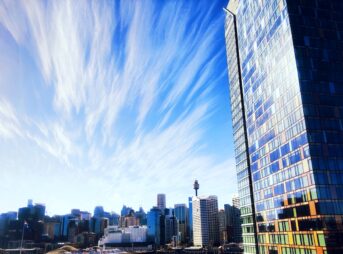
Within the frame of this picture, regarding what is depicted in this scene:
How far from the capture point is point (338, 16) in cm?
8588

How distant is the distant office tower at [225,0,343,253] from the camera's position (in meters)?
67.8

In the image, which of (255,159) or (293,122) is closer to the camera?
(293,122)

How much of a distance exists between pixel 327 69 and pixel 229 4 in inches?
2470

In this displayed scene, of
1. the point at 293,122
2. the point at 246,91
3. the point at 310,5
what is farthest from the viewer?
the point at 246,91

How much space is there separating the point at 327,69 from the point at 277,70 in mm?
12215

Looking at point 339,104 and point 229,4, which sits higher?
point 229,4

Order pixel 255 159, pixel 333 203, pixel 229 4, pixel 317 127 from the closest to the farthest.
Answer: pixel 333 203 → pixel 317 127 → pixel 255 159 → pixel 229 4

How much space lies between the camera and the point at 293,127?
251ft

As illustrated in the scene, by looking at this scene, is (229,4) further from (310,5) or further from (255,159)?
(255,159)

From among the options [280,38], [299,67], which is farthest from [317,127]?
[280,38]

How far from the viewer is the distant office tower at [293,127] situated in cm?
6781

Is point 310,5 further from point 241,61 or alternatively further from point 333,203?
point 333,203

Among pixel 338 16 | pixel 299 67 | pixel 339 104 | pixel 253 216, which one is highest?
pixel 338 16

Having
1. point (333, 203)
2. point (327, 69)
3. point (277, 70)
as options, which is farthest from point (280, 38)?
point (333, 203)
